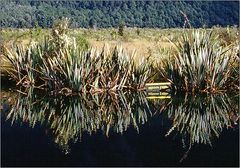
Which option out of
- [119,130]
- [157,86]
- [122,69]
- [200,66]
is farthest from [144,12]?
[119,130]

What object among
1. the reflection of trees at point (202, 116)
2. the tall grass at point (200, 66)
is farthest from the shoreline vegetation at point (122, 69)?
the reflection of trees at point (202, 116)

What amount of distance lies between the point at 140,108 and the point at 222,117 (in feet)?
8.69

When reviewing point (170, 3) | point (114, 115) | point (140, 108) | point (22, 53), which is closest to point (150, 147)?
point (114, 115)

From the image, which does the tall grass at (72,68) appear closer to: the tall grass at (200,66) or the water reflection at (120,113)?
the water reflection at (120,113)

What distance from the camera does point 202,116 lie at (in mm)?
14391

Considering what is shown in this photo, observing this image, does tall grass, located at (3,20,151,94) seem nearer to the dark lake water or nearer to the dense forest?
the dark lake water

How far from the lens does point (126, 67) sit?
62.6 ft

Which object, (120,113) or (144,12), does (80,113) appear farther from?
(144,12)

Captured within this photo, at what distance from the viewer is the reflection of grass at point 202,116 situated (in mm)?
12859

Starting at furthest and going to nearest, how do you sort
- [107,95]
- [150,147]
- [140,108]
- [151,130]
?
1. [107,95]
2. [140,108]
3. [151,130]
4. [150,147]

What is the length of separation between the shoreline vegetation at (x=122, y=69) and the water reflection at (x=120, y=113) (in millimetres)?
612

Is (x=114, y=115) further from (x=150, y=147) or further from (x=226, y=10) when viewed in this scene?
(x=226, y=10)

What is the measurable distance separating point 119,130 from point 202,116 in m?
2.59

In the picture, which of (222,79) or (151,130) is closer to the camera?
(151,130)
